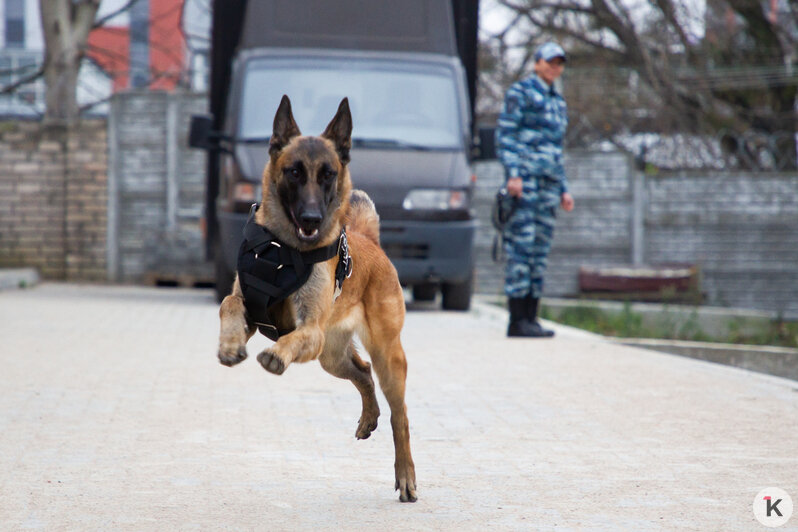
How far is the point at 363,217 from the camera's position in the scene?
17.1 ft

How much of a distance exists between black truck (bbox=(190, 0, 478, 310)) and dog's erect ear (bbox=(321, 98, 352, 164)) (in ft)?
23.0

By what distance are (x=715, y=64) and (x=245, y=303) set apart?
20228mm

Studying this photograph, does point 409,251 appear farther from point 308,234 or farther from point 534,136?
point 308,234

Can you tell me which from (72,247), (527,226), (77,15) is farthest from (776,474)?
(77,15)

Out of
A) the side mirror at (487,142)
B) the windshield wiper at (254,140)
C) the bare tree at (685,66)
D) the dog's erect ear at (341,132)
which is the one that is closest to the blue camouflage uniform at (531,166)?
the side mirror at (487,142)

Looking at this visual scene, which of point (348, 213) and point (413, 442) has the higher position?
point (348, 213)

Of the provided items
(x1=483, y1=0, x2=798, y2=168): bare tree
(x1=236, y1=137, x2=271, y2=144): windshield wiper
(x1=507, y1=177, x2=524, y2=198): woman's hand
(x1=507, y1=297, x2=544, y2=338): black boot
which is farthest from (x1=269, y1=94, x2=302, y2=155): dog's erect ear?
(x1=483, y1=0, x2=798, y2=168): bare tree

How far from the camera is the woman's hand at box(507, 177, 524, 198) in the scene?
9.81 metres

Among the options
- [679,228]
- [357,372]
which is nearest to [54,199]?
[679,228]

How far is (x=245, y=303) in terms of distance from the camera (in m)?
4.36

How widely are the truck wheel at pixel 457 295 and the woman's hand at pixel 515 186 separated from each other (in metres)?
3.61

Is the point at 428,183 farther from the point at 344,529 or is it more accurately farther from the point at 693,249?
the point at 344,529

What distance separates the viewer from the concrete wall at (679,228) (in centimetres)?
1722

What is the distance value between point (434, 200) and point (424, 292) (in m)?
2.72
